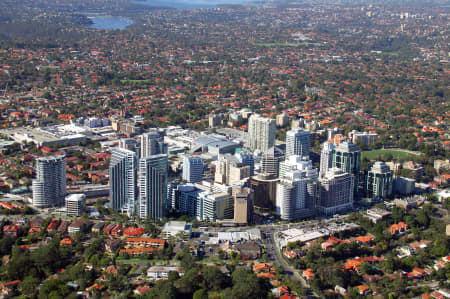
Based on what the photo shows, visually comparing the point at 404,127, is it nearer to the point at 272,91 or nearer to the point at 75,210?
the point at 272,91

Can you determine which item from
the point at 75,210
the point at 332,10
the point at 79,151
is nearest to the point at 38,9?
the point at 332,10

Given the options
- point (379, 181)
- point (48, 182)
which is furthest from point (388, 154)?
point (48, 182)

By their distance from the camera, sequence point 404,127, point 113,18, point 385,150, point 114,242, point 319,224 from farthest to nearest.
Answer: point 113,18, point 404,127, point 385,150, point 319,224, point 114,242

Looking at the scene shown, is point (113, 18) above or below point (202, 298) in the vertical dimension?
above

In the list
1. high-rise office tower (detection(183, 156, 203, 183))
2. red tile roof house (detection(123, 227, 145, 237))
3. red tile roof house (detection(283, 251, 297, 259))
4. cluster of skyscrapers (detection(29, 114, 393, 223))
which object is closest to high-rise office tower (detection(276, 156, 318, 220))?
cluster of skyscrapers (detection(29, 114, 393, 223))

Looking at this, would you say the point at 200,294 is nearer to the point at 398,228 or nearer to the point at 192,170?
the point at 398,228

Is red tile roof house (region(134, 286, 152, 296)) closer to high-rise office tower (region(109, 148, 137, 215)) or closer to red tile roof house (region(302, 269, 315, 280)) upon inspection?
red tile roof house (region(302, 269, 315, 280))
